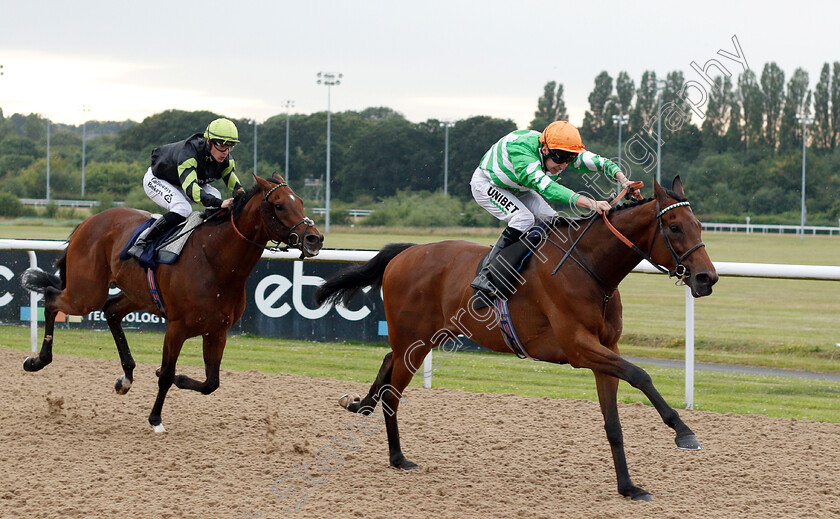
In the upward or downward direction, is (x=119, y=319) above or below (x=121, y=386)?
above

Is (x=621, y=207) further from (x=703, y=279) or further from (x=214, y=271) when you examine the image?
(x=214, y=271)

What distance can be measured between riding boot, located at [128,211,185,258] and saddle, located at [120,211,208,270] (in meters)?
0.03

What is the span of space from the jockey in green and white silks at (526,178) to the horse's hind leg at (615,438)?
711mm

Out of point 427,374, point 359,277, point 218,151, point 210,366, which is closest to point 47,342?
point 210,366

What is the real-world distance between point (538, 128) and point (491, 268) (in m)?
26.8

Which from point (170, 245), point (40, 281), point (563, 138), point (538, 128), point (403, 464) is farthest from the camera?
point (538, 128)

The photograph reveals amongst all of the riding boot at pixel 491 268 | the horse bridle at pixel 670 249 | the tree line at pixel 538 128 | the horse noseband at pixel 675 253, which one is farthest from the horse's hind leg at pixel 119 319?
the tree line at pixel 538 128

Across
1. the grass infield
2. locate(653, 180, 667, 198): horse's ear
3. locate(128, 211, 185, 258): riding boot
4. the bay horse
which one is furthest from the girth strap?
locate(653, 180, 667, 198): horse's ear

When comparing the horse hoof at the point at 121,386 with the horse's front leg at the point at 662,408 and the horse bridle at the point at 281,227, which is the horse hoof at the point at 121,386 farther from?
the horse's front leg at the point at 662,408

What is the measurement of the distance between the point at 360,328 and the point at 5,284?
178 inches

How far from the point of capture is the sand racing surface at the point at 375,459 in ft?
12.9

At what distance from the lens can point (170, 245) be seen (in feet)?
18.6

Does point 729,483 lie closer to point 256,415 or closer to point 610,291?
point 610,291

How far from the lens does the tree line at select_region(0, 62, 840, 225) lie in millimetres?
31453
